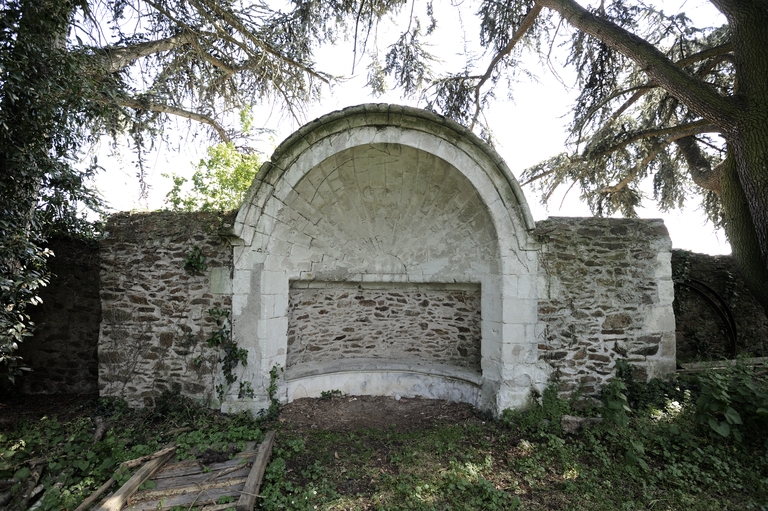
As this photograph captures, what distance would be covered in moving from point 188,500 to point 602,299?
514 cm

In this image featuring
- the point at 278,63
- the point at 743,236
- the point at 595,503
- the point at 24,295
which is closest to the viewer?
the point at 595,503

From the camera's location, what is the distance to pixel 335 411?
198 inches

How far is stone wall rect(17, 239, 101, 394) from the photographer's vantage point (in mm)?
5270

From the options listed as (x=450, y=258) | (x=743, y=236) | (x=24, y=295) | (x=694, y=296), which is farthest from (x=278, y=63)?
(x=694, y=296)

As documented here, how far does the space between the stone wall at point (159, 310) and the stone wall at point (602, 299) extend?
14.3 ft

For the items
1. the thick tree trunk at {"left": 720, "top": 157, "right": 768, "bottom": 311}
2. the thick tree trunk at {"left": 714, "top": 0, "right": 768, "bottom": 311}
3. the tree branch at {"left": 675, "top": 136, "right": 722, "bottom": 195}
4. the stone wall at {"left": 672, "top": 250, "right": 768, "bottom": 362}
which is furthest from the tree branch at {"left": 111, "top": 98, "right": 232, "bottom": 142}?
the tree branch at {"left": 675, "top": 136, "right": 722, "bottom": 195}

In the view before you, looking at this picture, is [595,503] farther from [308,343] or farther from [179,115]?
[179,115]

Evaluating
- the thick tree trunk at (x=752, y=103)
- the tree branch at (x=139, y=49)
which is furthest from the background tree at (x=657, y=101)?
the tree branch at (x=139, y=49)

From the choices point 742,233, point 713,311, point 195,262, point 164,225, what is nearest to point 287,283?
point 195,262

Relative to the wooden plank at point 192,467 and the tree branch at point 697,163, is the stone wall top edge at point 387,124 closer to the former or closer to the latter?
the wooden plank at point 192,467

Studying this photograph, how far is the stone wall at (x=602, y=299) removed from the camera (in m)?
4.55

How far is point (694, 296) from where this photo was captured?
20.5 feet

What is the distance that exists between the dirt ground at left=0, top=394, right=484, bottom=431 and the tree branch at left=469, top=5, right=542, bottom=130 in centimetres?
616

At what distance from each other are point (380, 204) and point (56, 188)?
12.8 feet
